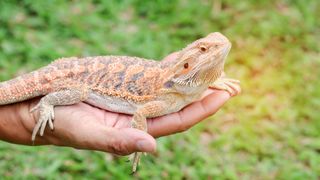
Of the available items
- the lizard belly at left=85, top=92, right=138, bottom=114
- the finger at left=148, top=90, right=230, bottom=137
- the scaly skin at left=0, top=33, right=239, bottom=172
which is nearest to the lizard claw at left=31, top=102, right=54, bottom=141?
the scaly skin at left=0, top=33, right=239, bottom=172

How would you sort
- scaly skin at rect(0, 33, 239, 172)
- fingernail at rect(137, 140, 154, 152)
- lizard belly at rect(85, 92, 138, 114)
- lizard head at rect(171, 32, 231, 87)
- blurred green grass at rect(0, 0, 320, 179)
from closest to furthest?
fingernail at rect(137, 140, 154, 152) → lizard head at rect(171, 32, 231, 87) → scaly skin at rect(0, 33, 239, 172) → lizard belly at rect(85, 92, 138, 114) → blurred green grass at rect(0, 0, 320, 179)

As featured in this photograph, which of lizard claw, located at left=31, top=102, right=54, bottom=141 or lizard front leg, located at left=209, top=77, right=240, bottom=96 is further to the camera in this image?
lizard front leg, located at left=209, top=77, right=240, bottom=96

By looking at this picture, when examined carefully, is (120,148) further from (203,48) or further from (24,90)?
(24,90)

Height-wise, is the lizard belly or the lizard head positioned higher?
the lizard head

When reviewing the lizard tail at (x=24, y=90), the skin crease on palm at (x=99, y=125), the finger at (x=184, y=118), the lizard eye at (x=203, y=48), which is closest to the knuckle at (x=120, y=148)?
the skin crease on palm at (x=99, y=125)

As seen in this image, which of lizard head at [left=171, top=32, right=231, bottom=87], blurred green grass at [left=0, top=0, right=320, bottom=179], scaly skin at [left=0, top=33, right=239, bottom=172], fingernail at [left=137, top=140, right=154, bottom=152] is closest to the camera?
fingernail at [left=137, top=140, right=154, bottom=152]

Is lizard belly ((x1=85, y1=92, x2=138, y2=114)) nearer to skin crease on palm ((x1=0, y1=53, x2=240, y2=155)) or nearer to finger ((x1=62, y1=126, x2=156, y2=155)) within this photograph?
skin crease on palm ((x1=0, y1=53, x2=240, y2=155))
